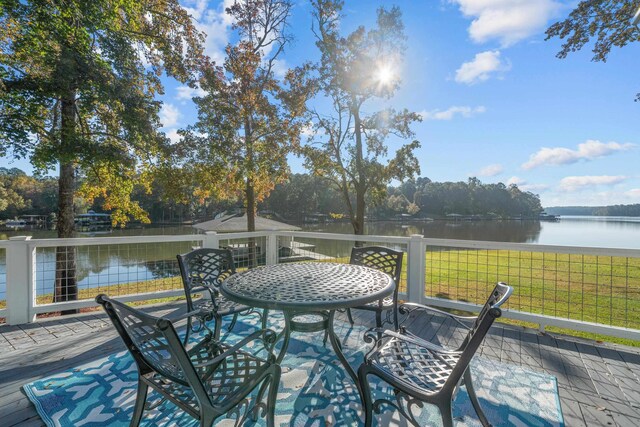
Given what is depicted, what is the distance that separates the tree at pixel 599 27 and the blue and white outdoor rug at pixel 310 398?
545 cm

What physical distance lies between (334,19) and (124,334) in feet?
27.5

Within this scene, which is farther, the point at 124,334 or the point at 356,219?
the point at 356,219

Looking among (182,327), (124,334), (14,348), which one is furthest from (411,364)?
(14,348)

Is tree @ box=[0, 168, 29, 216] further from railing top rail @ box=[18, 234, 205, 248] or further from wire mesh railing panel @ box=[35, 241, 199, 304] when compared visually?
railing top rail @ box=[18, 234, 205, 248]

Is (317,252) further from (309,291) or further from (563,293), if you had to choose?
(309,291)

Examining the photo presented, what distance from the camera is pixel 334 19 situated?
300 inches

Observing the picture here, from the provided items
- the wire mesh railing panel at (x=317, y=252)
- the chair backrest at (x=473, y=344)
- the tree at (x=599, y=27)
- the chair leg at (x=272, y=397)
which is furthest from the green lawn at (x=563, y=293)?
the tree at (x=599, y=27)

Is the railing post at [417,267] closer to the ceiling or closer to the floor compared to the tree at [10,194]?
closer to the floor

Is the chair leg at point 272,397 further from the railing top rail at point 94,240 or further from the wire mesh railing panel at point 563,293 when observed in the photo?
the railing top rail at point 94,240

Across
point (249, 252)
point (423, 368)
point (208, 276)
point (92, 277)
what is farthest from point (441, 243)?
point (92, 277)

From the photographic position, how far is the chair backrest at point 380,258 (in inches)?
110

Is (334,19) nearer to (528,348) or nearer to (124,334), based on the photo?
(528,348)

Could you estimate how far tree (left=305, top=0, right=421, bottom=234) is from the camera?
7.50 m

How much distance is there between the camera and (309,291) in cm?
187
